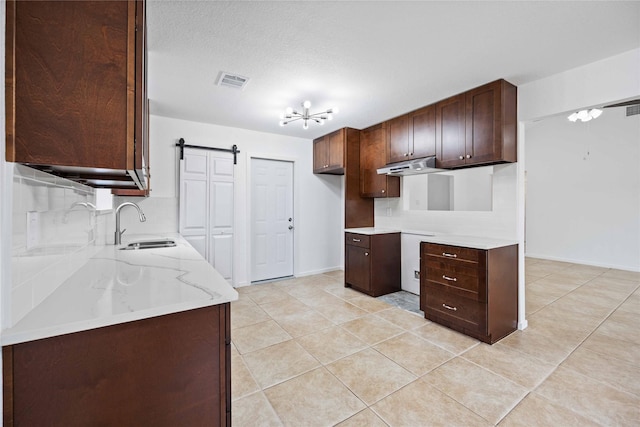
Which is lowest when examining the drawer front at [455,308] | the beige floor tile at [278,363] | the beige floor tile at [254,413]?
the beige floor tile at [254,413]

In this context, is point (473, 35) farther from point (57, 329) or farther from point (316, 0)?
point (57, 329)

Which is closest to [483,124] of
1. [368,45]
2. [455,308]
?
[368,45]

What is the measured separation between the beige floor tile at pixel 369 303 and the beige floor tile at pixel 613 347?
1817 millimetres

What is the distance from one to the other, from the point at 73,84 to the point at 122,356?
895mm

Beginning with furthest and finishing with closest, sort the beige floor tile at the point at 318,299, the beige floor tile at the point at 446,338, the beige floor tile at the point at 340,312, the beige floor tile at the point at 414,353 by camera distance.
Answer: the beige floor tile at the point at 318,299 → the beige floor tile at the point at 340,312 → the beige floor tile at the point at 446,338 → the beige floor tile at the point at 414,353

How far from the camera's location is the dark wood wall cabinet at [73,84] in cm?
80

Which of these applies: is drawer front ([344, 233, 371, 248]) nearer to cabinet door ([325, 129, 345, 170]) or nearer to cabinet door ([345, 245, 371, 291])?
cabinet door ([345, 245, 371, 291])

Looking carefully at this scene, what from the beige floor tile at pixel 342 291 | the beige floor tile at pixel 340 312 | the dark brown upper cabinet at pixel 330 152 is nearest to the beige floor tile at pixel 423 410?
the beige floor tile at pixel 340 312

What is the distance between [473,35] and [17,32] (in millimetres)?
2414

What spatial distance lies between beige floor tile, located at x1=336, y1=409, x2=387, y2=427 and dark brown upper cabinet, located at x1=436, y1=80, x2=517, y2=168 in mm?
2421

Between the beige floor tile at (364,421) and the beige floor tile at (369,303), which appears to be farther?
the beige floor tile at (369,303)

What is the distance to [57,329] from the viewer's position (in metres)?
0.79

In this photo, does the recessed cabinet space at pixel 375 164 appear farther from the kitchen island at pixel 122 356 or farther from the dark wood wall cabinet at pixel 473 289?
the kitchen island at pixel 122 356

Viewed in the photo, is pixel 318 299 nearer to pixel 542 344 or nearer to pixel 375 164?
pixel 375 164
